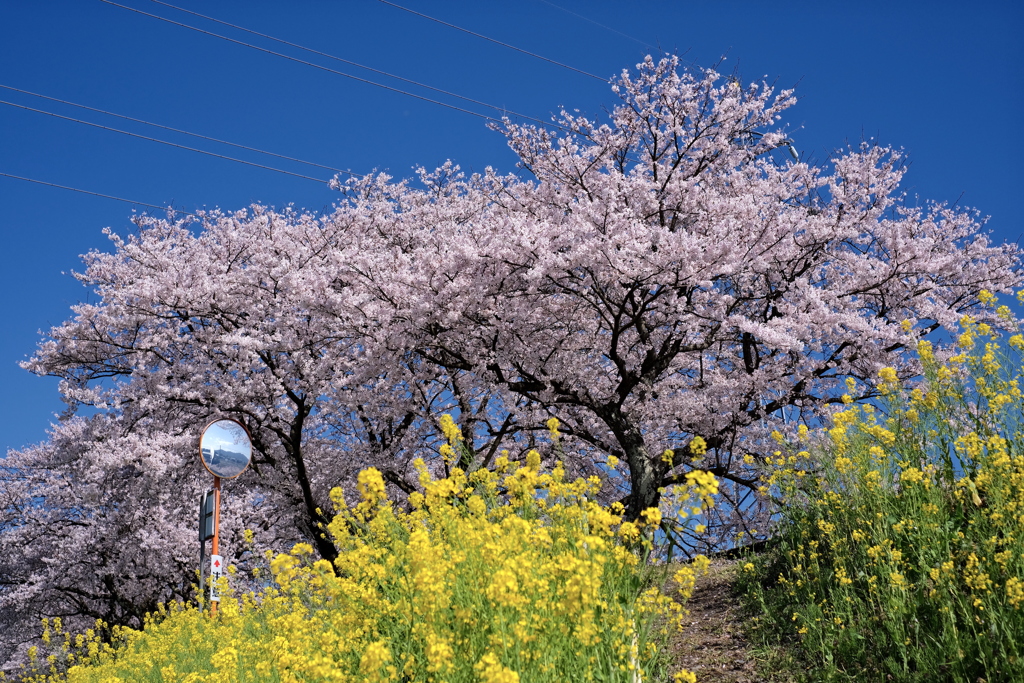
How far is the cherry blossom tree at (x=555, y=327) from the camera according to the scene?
11.2 metres

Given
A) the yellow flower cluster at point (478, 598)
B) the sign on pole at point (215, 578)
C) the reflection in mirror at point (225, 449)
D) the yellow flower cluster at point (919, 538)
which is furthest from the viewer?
the reflection in mirror at point (225, 449)

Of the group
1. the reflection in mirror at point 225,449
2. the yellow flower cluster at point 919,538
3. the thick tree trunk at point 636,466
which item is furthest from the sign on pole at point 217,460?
the yellow flower cluster at point 919,538

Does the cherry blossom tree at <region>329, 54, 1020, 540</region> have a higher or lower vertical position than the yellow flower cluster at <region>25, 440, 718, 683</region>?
higher

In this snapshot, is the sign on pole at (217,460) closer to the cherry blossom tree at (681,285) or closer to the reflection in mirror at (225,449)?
the reflection in mirror at (225,449)

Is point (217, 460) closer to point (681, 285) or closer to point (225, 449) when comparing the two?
point (225, 449)

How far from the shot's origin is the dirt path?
5055 mm

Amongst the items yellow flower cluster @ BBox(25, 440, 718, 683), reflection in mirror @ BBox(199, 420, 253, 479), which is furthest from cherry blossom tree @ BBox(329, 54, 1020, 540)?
yellow flower cluster @ BBox(25, 440, 718, 683)

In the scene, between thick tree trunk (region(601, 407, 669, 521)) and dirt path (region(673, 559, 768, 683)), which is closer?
dirt path (region(673, 559, 768, 683))

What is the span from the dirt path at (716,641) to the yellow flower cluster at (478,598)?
0.39 meters

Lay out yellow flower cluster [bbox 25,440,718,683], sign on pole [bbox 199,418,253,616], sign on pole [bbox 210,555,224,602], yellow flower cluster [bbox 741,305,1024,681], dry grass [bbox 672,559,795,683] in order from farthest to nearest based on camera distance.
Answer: sign on pole [bbox 199,418,253,616], sign on pole [bbox 210,555,224,602], dry grass [bbox 672,559,795,683], yellow flower cluster [bbox 741,305,1024,681], yellow flower cluster [bbox 25,440,718,683]

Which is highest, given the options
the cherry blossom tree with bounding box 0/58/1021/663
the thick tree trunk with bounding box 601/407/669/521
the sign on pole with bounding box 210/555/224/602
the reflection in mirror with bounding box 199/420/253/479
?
the cherry blossom tree with bounding box 0/58/1021/663

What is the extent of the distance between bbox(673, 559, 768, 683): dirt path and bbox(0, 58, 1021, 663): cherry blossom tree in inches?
127

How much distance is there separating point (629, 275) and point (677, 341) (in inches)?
70.3

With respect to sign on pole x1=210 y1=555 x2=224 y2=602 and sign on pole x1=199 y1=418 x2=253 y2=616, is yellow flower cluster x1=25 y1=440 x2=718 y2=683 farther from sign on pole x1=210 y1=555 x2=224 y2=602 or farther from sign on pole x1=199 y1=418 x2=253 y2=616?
sign on pole x1=199 y1=418 x2=253 y2=616
